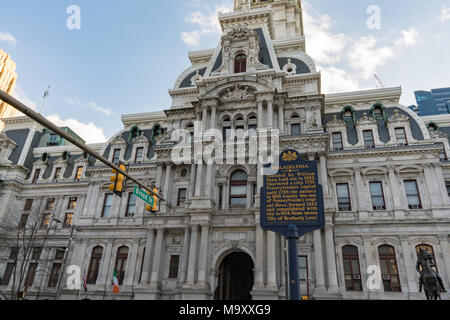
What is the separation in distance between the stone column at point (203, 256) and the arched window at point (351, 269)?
38.1 feet

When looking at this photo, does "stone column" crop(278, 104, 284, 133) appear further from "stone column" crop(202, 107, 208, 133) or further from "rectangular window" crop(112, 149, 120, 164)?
"rectangular window" crop(112, 149, 120, 164)

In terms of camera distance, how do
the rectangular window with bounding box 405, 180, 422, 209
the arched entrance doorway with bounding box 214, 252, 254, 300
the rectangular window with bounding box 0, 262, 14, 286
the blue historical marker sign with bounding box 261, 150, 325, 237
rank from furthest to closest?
the rectangular window with bounding box 0, 262, 14, 286 → the arched entrance doorway with bounding box 214, 252, 254, 300 → the rectangular window with bounding box 405, 180, 422, 209 → the blue historical marker sign with bounding box 261, 150, 325, 237

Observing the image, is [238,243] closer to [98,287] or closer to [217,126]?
[217,126]

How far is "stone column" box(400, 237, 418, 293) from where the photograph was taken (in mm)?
24812

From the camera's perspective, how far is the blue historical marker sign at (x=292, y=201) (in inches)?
555

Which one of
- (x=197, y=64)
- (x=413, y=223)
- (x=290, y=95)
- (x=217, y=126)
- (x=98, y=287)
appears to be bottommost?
(x=98, y=287)

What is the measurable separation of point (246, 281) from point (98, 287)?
14.5 m

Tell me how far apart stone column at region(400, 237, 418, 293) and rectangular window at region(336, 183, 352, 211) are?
494 cm

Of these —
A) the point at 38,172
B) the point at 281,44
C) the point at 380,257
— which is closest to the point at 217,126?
the point at 281,44

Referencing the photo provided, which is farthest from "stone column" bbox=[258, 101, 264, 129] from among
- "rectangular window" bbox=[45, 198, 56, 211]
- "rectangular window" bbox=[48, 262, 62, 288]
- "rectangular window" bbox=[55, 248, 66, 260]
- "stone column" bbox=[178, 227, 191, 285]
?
"rectangular window" bbox=[45, 198, 56, 211]

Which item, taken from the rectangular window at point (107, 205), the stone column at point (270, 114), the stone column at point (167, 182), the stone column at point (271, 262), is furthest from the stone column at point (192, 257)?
the rectangular window at point (107, 205)

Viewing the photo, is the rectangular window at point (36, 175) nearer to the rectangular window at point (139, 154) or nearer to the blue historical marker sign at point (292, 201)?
the rectangular window at point (139, 154)

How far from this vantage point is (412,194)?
28281 mm

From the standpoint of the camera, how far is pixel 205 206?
27.1 meters
